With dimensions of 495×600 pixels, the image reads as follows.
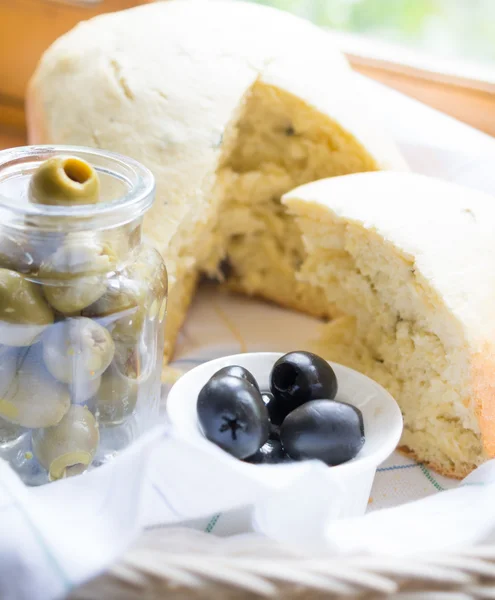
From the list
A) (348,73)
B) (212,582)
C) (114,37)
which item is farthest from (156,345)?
(348,73)

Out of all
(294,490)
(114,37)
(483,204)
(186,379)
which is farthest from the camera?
(114,37)

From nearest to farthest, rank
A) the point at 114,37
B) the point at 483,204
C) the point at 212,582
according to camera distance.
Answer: the point at 212,582, the point at 483,204, the point at 114,37

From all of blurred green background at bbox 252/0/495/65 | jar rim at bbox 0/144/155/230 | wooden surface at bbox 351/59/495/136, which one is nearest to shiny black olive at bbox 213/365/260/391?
jar rim at bbox 0/144/155/230

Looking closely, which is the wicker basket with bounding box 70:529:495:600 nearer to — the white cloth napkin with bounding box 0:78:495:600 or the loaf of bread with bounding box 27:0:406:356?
the white cloth napkin with bounding box 0:78:495:600

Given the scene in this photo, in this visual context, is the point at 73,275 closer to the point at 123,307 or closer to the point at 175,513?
the point at 123,307

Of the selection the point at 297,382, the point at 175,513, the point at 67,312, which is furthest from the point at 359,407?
the point at 67,312

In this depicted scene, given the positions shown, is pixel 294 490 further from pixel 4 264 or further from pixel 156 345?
pixel 4 264
